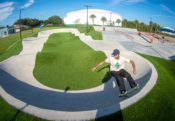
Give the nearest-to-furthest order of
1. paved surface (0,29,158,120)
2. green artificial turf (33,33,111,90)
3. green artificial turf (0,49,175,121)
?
green artificial turf (0,49,175,121), paved surface (0,29,158,120), green artificial turf (33,33,111,90)

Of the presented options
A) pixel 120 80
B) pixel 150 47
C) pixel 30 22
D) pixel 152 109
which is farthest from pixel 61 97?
pixel 30 22

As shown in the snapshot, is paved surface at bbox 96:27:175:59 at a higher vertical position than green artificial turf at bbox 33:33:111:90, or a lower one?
higher

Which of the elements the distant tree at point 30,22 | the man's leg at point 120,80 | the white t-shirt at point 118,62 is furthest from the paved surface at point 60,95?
the distant tree at point 30,22

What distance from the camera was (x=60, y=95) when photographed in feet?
21.1

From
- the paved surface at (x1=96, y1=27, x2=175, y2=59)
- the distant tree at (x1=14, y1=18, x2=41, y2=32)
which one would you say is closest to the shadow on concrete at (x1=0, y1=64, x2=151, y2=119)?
the paved surface at (x1=96, y1=27, x2=175, y2=59)

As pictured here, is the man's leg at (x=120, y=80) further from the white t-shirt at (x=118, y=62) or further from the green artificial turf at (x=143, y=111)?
the green artificial turf at (x=143, y=111)

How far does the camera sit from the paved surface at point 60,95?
3.56 metres

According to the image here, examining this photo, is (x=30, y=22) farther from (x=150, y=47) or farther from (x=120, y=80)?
(x=120, y=80)

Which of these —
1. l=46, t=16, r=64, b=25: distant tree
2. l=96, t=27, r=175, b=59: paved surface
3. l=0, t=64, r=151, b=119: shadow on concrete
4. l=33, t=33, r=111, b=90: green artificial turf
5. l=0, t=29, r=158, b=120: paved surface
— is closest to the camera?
l=0, t=29, r=158, b=120: paved surface

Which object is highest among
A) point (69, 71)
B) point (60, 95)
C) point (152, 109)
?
point (152, 109)

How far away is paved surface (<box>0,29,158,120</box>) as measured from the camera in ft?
11.7

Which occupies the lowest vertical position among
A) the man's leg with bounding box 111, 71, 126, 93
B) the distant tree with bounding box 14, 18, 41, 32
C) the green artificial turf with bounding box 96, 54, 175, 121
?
the green artificial turf with bounding box 96, 54, 175, 121

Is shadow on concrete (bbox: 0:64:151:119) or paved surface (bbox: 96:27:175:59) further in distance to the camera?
paved surface (bbox: 96:27:175:59)

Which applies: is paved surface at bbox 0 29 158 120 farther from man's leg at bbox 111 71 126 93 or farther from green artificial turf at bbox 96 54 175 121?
man's leg at bbox 111 71 126 93
